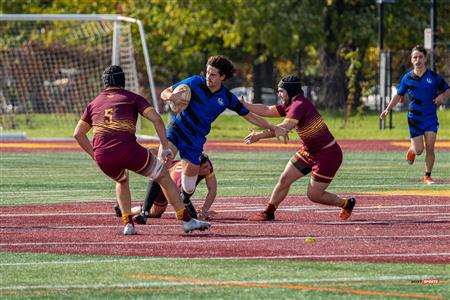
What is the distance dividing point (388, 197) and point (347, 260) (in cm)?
648

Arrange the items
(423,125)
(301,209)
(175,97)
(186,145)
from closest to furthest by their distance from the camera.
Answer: (175,97) → (186,145) → (301,209) → (423,125)

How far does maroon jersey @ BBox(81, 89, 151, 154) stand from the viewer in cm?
1288

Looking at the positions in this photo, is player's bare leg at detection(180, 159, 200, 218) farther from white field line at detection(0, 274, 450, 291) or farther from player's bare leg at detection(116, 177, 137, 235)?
white field line at detection(0, 274, 450, 291)

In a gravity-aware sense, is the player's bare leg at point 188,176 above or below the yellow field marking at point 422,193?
above

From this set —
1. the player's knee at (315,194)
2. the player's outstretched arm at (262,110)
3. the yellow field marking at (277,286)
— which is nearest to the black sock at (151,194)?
the player's outstretched arm at (262,110)

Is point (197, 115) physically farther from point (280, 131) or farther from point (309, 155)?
point (309, 155)

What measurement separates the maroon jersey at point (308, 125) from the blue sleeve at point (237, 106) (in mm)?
462

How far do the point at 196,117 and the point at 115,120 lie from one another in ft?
4.44

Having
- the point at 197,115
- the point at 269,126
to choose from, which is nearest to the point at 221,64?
the point at 197,115

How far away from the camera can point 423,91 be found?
2031cm

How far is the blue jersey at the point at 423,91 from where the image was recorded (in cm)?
2023

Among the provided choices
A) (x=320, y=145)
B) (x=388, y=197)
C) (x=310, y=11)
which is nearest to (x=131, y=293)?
(x=320, y=145)

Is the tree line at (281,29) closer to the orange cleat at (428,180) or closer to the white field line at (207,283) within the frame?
the orange cleat at (428,180)

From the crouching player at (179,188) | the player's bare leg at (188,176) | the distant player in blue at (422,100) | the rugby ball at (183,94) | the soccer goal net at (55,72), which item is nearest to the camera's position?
the rugby ball at (183,94)
